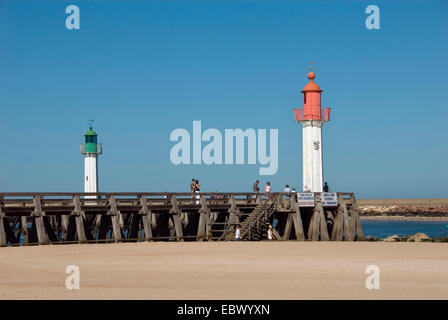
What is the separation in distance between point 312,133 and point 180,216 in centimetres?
1213

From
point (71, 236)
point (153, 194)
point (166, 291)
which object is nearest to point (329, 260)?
point (166, 291)

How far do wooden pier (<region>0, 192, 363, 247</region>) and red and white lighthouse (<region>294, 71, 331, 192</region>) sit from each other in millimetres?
3106

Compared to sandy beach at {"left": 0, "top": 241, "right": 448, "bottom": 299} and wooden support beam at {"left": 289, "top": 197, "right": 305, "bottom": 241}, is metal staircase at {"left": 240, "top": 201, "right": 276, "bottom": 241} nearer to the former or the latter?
wooden support beam at {"left": 289, "top": 197, "right": 305, "bottom": 241}

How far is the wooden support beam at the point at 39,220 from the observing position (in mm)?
26031

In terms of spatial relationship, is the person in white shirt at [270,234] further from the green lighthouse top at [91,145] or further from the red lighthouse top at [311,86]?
the green lighthouse top at [91,145]

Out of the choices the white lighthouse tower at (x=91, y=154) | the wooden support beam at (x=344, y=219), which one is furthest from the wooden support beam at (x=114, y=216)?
the white lighthouse tower at (x=91, y=154)

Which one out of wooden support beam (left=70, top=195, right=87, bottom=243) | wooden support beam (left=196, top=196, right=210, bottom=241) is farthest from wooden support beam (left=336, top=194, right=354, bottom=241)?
wooden support beam (left=70, top=195, right=87, bottom=243)

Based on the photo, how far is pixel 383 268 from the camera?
1777 cm

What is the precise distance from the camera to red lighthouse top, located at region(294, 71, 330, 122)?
134ft

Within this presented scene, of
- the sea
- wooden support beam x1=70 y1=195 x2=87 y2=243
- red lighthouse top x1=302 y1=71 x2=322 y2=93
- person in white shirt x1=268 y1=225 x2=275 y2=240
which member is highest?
red lighthouse top x1=302 y1=71 x2=322 y2=93

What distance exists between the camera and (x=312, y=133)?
1602 inches
